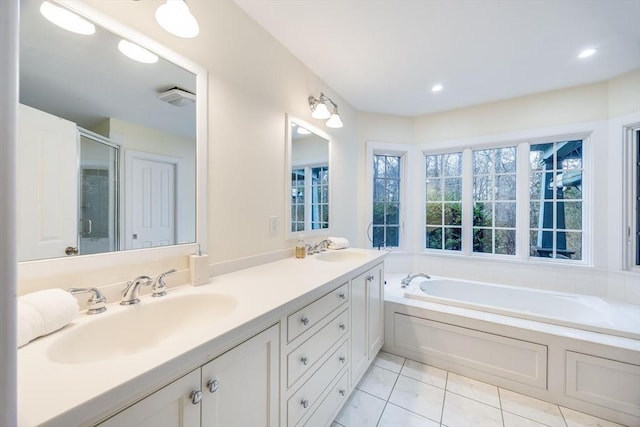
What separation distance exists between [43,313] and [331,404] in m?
1.35

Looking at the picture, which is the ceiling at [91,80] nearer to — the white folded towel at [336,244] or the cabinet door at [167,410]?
the cabinet door at [167,410]

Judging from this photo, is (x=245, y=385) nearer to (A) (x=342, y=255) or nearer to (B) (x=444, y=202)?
(A) (x=342, y=255)

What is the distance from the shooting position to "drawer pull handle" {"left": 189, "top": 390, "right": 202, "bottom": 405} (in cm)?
70

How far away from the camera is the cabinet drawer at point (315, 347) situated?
112cm

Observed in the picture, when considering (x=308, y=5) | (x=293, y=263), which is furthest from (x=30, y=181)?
(x=308, y=5)

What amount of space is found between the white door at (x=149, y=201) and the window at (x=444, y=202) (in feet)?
9.83

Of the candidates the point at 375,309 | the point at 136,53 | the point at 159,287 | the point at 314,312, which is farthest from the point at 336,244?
the point at 136,53

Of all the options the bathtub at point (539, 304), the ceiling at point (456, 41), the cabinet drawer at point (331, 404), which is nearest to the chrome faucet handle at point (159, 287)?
the cabinet drawer at point (331, 404)

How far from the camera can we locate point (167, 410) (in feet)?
2.16

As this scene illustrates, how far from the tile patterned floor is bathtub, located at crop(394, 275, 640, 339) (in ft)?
1.80

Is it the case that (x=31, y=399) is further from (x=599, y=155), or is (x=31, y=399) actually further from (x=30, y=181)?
(x=599, y=155)

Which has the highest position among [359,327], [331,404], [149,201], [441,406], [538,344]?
[149,201]

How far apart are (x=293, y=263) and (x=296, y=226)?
364mm

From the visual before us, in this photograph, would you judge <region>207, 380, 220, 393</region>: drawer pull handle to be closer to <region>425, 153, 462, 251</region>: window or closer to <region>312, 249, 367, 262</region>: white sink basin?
<region>312, 249, 367, 262</region>: white sink basin
